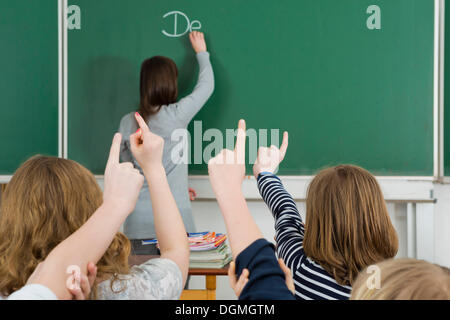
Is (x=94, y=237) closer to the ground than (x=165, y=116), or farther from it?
closer to the ground

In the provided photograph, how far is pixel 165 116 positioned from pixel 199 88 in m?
0.26

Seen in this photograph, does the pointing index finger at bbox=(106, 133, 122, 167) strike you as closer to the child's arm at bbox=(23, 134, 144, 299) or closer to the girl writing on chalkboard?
the child's arm at bbox=(23, 134, 144, 299)

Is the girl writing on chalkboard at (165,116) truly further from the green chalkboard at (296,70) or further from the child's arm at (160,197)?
the child's arm at (160,197)

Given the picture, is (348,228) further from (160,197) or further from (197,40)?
(197,40)

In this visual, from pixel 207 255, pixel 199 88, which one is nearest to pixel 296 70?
pixel 199 88

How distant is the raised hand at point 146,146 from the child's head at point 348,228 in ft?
1.86

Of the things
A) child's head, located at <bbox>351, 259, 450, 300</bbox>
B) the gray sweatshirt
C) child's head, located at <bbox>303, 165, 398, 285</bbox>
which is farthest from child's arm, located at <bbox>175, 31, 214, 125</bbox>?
child's head, located at <bbox>351, 259, 450, 300</bbox>

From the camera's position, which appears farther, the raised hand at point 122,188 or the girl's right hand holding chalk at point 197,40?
the girl's right hand holding chalk at point 197,40

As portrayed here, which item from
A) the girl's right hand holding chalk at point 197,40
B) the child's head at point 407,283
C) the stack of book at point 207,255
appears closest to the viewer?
the child's head at point 407,283

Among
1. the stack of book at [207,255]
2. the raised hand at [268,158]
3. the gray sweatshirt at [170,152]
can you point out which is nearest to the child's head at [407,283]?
the raised hand at [268,158]

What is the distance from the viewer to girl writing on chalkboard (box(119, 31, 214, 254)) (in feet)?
7.98

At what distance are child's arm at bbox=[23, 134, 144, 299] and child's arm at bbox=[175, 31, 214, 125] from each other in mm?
1855

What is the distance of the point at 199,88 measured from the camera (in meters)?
2.51

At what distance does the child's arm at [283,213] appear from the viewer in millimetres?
1256
